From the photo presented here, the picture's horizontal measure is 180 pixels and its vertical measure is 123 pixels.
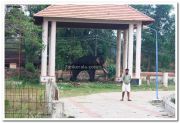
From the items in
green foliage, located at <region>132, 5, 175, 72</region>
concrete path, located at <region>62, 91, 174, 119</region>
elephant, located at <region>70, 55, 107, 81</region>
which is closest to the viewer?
concrete path, located at <region>62, 91, 174, 119</region>

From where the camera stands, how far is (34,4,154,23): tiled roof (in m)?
25.6

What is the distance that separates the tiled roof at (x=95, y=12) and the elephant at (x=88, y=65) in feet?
15.3

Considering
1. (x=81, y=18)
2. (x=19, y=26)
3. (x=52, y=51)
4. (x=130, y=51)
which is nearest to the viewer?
(x=19, y=26)

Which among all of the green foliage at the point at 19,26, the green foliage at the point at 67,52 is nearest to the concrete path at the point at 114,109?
the green foliage at the point at 19,26

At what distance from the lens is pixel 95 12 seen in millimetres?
26266

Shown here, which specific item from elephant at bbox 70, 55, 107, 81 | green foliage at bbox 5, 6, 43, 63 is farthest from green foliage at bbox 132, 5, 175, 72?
green foliage at bbox 5, 6, 43, 63

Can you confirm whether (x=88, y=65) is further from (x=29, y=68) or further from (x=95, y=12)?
(x=95, y=12)

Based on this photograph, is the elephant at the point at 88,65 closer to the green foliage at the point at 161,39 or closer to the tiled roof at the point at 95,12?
the tiled roof at the point at 95,12

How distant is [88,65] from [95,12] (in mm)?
5021

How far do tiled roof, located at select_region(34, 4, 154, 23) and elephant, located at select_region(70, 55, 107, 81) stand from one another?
15.3 feet

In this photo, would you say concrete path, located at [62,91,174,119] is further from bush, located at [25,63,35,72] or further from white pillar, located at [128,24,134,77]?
bush, located at [25,63,35,72]

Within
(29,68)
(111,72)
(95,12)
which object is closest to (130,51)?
(95,12)

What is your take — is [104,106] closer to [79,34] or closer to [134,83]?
[134,83]
